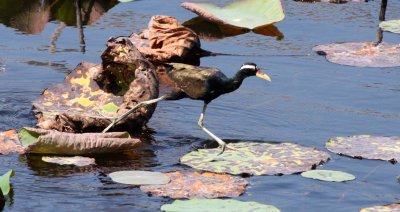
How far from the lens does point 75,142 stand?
562 cm

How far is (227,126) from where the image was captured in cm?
649

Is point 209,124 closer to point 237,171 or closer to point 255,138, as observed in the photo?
point 255,138

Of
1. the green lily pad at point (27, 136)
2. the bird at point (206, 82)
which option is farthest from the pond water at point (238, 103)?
the bird at point (206, 82)

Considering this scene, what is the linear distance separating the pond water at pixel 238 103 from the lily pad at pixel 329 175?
0.03m

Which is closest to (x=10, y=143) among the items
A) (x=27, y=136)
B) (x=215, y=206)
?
(x=27, y=136)

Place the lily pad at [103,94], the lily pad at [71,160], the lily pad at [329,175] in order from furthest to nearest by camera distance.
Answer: the lily pad at [103,94]
the lily pad at [71,160]
the lily pad at [329,175]

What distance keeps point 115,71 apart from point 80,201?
1.78m

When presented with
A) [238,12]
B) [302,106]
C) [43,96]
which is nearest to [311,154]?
[302,106]

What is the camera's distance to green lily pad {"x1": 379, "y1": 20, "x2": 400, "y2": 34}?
884 cm

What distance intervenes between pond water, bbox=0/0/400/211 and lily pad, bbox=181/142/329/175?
2.3 inches

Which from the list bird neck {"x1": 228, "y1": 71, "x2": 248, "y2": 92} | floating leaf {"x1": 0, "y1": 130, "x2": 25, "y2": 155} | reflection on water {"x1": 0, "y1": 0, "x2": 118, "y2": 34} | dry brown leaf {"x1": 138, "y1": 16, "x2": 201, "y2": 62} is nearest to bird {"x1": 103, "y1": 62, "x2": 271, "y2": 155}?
bird neck {"x1": 228, "y1": 71, "x2": 248, "y2": 92}

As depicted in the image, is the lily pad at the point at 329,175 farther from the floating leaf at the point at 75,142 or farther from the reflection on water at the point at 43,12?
the reflection on water at the point at 43,12

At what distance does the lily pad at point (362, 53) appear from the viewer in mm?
7941

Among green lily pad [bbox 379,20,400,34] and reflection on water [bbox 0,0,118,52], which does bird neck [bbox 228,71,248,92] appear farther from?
green lily pad [bbox 379,20,400,34]
